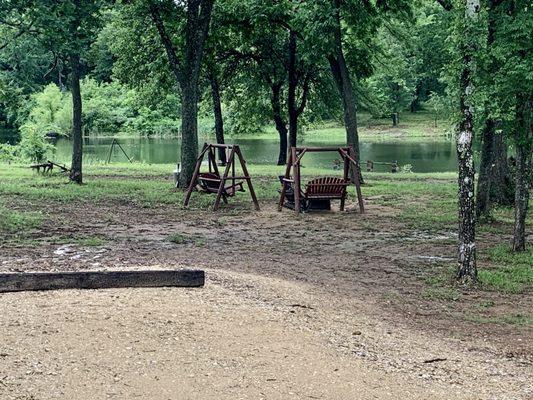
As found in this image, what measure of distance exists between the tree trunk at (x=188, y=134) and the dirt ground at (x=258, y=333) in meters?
8.17

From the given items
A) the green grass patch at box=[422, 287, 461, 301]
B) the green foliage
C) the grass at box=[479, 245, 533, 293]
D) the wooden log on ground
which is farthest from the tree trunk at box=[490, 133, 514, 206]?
the green foliage

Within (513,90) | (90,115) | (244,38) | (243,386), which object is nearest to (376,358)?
(243,386)

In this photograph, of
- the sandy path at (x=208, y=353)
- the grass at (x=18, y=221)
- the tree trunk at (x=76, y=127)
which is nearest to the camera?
the sandy path at (x=208, y=353)

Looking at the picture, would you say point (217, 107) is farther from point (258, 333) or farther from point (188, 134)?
A: point (258, 333)

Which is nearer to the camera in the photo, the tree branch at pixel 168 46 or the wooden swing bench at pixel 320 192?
the wooden swing bench at pixel 320 192

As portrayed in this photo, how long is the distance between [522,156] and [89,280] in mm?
7489

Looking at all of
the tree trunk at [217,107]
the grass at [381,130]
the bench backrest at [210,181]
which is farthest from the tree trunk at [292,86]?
the grass at [381,130]

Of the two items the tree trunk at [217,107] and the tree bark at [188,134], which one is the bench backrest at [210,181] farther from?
the tree trunk at [217,107]

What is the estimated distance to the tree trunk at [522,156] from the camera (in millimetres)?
11367

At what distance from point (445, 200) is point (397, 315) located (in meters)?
11.0

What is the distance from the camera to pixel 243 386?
4.96 meters

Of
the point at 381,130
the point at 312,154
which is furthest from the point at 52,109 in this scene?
the point at 381,130

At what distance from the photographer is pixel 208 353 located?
5500mm

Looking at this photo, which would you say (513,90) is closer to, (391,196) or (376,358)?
(376,358)
